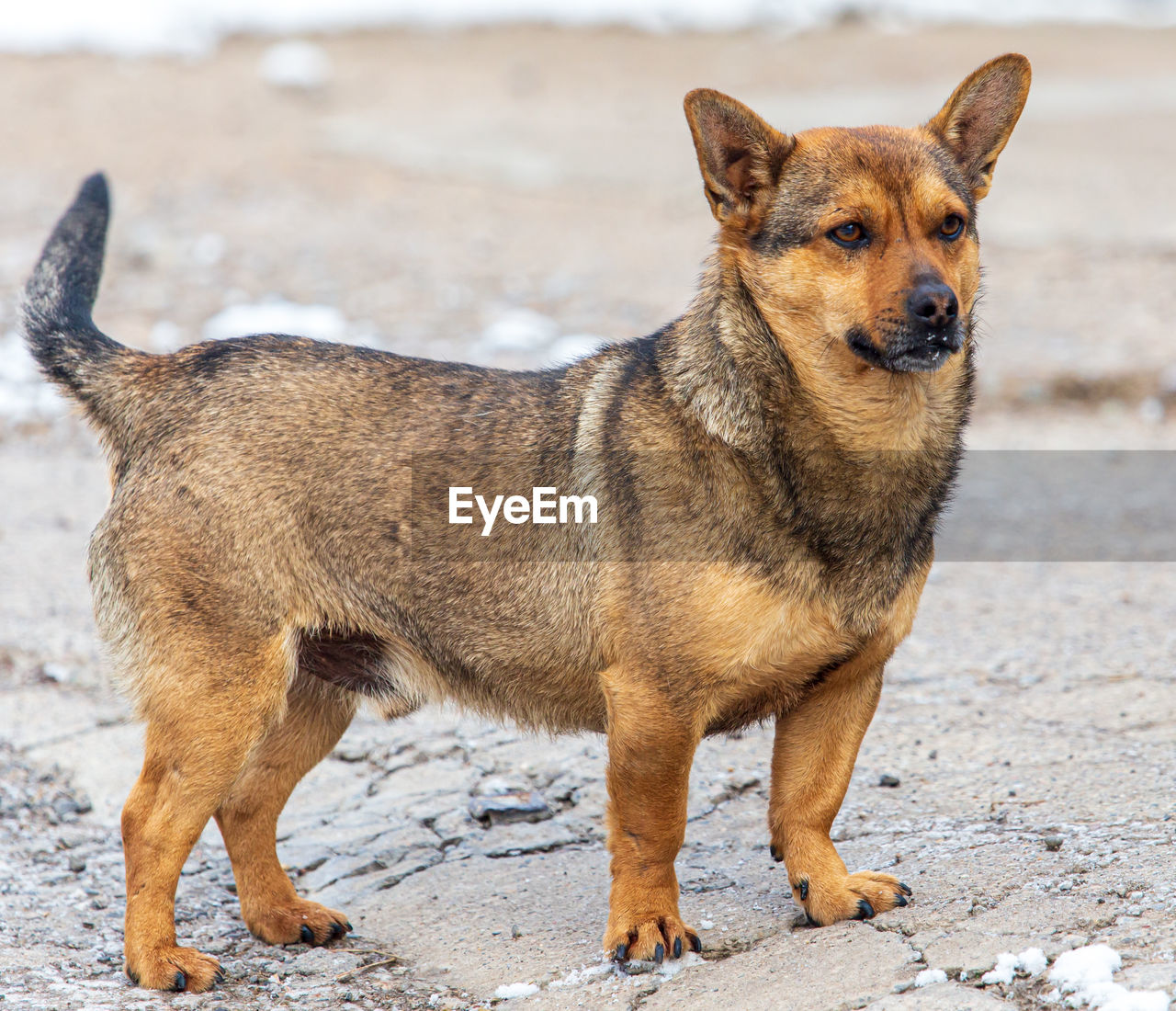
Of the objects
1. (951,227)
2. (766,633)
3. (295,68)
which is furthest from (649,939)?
(295,68)

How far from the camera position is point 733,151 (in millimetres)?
3873

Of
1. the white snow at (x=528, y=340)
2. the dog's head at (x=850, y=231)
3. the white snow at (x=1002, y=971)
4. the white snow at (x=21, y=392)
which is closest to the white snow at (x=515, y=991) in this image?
the white snow at (x=1002, y=971)

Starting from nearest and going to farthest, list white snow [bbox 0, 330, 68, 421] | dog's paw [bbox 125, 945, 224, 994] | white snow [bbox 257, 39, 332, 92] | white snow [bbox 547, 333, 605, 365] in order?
dog's paw [bbox 125, 945, 224, 994], white snow [bbox 0, 330, 68, 421], white snow [bbox 547, 333, 605, 365], white snow [bbox 257, 39, 332, 92]

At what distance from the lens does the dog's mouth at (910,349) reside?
3.55 m

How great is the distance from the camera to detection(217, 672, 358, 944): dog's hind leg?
4.25 meters

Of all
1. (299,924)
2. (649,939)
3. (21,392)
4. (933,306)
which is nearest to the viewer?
(933,306)

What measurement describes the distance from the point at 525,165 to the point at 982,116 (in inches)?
428

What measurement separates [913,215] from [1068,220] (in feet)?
32.1

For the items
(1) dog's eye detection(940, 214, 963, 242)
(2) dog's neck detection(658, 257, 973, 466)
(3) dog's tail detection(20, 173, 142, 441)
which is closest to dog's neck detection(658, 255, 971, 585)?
(2) dog's neck detection(658, 257, 973, 466)

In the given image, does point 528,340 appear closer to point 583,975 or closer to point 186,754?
point 186,754

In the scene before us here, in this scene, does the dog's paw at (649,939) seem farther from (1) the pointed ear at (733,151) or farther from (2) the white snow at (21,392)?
(2) the white snow at (21,392)

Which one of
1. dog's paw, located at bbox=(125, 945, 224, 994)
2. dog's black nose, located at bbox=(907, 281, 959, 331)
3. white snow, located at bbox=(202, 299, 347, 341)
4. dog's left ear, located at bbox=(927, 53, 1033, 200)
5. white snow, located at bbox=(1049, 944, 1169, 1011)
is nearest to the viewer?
white snow, located at bbox=(1049, 944, 1169, 1011)

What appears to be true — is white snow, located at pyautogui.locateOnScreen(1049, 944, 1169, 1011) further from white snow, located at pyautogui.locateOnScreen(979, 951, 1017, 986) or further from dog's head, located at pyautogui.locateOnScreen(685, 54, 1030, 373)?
dog's head, located at pyautogui.locateOnScreen(685, 54, 1030, 373)

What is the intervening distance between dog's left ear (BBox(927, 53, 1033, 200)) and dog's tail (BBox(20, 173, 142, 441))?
2.61 m
